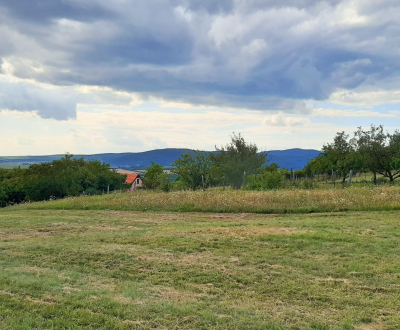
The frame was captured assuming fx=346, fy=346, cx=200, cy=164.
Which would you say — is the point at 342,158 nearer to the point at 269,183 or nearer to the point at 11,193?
the point at 269,183

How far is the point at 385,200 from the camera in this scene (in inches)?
587

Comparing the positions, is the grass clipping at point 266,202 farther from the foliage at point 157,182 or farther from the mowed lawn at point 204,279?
the foliage at point 157,182

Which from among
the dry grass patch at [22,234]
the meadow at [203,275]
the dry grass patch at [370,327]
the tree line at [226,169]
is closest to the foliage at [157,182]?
the tree line at [226,169]

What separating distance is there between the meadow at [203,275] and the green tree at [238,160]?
1759cm

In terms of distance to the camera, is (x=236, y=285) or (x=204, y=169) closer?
(x=236, y=285)

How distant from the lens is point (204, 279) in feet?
18.8

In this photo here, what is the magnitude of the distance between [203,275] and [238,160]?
24.7 meters

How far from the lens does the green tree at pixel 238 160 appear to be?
1160 inches

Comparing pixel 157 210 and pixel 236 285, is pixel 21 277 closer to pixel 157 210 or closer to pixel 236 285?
pixel 236 285

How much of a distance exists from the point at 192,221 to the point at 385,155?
2542 centimetres

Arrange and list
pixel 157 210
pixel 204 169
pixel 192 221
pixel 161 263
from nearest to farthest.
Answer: pixel 161 263 < pixel 192 221 < pixel 157 210 < pixel 204 169

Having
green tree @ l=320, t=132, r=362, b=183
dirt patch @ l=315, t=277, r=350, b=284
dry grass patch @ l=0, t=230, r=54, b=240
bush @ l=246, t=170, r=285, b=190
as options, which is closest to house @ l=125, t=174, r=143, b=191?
green tree @ l=320, t=132, r=362, b=183

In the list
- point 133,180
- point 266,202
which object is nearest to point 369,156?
point 266,202

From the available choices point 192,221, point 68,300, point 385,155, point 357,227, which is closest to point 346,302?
point 68,300
